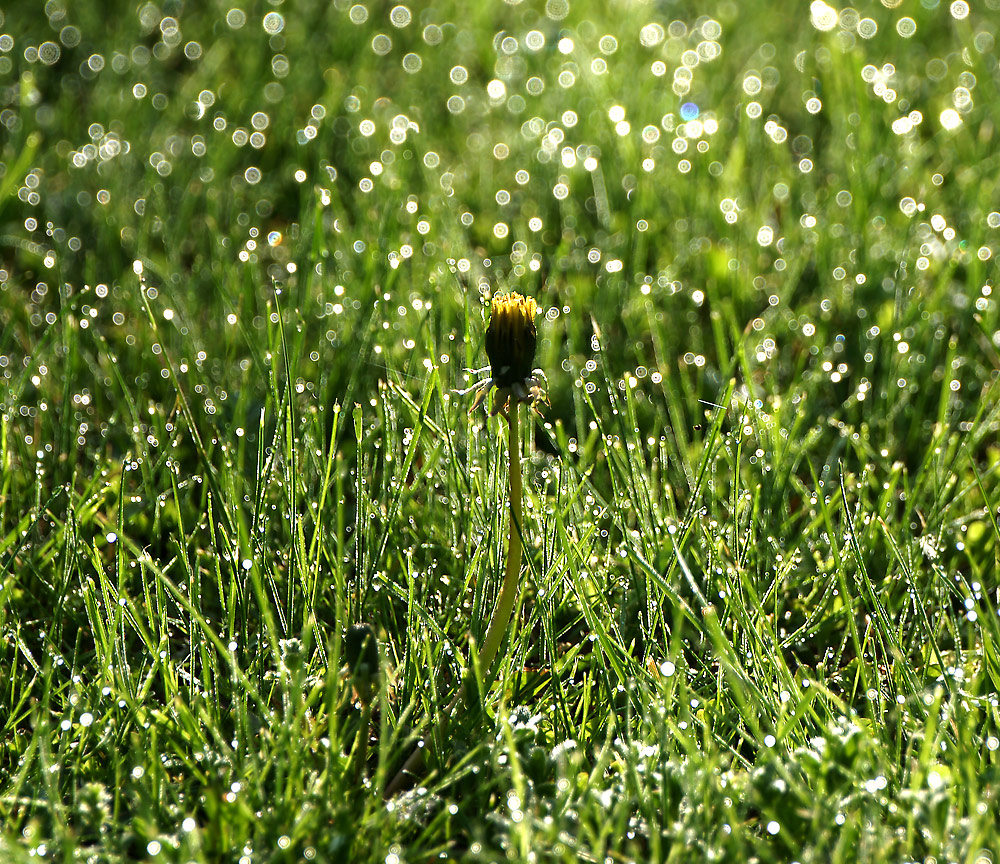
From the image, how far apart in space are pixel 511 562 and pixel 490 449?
283mm

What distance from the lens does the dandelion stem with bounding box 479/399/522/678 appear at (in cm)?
129

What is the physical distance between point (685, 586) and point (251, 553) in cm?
64

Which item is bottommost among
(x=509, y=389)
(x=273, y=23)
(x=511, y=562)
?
(x=511, y=562)

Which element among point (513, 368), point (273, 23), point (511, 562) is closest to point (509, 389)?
point (513, 368)

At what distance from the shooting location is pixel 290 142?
9.14 ft

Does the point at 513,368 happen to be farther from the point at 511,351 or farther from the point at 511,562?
the point at 511,562

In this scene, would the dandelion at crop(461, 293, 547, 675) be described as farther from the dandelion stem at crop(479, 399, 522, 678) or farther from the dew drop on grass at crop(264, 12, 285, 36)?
the dew drop on grass at crop(264, 12, 285, 36)

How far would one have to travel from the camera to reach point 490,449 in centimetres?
156

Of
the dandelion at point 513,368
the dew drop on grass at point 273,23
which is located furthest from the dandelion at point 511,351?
the dew drop on grass at point 273,23

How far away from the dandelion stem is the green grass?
4 cm

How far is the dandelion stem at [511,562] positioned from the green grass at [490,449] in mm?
41

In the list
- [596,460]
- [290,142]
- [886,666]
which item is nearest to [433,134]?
[290,142]

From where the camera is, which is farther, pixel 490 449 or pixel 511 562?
pixel 490 449

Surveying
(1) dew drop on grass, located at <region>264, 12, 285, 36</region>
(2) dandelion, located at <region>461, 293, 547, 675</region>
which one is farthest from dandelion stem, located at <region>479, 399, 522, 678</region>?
(1) dew drop on grass, located at <region>264, 12, 285, 36</region>
